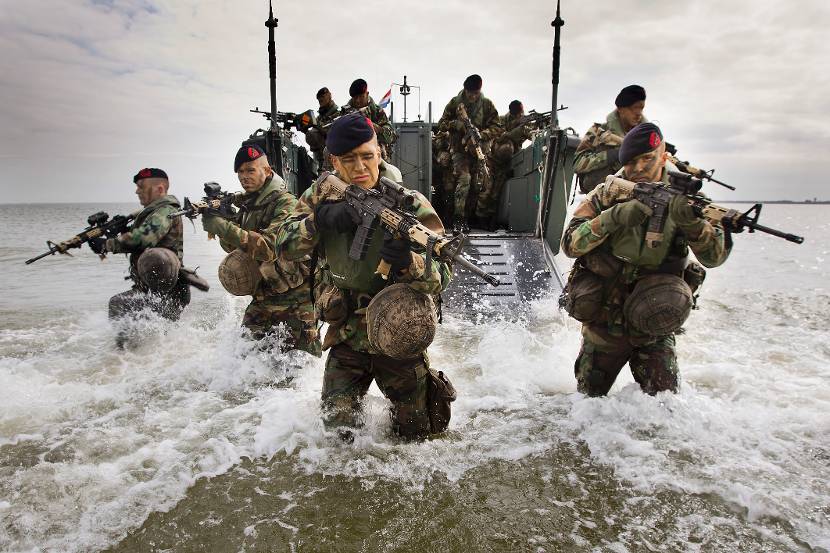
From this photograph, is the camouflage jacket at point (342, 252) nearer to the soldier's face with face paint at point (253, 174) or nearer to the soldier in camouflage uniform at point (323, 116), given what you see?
the soldier's face with face paint at point (253, 174)

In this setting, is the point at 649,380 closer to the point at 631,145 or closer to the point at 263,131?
the point at 631,145

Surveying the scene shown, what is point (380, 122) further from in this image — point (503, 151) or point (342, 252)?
point (342, 252)

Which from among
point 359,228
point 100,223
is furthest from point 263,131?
point 359,228

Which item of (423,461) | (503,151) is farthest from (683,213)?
(503,151)

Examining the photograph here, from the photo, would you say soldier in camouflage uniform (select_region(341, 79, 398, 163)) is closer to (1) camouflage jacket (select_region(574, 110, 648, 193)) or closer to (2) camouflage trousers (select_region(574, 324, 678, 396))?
(1) camouflage jacket (select_region(574, 110, 648, 193))

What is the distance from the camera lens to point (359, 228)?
2846 mm

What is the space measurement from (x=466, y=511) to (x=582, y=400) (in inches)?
58.5

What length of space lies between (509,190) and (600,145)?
167 inches

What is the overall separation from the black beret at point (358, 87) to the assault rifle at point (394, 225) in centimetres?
603

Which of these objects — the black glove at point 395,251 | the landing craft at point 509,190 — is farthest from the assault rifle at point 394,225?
the landing craft at point 509,190

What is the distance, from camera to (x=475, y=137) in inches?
345

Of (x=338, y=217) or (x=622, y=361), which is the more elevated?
(x=338, y=217)

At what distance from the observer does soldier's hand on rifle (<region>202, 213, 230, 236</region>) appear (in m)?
4.60

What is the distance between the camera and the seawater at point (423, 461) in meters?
2.51
